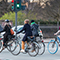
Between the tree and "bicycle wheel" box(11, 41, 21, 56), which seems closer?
"bicycle wheel" box(11, 41, 21, 56)

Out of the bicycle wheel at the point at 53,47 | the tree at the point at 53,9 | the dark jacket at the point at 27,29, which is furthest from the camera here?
the tree at the point at 53,9

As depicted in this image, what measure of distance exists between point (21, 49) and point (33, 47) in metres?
0.56

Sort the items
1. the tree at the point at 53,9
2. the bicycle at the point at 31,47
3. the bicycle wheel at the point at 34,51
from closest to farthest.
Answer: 1. the bicycle wheel at the point at 34,51
2. the bicycle at the point at 31,47
3. the tree at the point at 53,9

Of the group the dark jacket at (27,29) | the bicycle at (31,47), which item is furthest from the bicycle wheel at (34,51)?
the dark jacket at (27,29)

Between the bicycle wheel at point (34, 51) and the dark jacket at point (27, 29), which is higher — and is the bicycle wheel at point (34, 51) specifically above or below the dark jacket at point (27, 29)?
below

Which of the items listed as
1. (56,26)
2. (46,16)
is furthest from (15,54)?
(46,16)

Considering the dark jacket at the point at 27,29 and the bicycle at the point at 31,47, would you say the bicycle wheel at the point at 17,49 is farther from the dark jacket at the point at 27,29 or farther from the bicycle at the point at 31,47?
the dark jacket at the point at 27,29

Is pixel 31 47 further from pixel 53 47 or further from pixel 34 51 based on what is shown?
pixel 53 47

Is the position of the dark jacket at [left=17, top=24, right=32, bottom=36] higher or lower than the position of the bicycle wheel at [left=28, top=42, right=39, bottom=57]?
higher

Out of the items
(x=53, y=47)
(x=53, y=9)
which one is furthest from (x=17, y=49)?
(x=53, y=9)

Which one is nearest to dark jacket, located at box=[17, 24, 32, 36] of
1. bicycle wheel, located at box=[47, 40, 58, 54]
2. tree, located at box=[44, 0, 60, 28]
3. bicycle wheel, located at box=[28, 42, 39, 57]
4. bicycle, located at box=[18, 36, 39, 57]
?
bicycle, located at box=[18, 36, 39, 57]

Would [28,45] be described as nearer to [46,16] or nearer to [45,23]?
[45,23]

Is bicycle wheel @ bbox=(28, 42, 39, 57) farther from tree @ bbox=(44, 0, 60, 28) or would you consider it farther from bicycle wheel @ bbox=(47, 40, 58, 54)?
tree @ bbox=(44, 0, 60, 28)

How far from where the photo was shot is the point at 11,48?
10.8m
